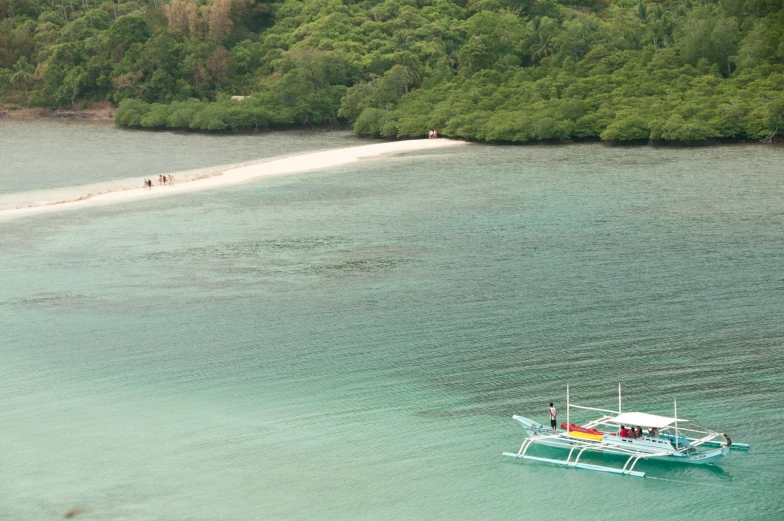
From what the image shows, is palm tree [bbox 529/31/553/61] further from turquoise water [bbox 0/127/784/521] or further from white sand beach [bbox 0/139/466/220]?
turquoise water [bbox 0/127/784/521]

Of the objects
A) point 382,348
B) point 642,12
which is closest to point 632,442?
point 382,348

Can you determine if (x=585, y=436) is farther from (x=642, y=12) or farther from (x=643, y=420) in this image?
(x=642, y=12)

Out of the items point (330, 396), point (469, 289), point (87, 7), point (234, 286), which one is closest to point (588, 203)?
point (469, 289)

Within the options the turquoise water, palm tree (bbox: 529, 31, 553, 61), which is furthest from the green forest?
the turquoise water

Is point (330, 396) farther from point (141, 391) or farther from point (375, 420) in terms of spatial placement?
point (141, 391)

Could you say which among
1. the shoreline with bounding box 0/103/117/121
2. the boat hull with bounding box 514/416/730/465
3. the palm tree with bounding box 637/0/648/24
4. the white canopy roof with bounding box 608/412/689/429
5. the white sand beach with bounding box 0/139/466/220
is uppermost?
→ the palm tree with bounding box 637/0/648/24

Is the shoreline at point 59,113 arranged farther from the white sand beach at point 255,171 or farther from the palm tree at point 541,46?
the palm tree at point 541,46

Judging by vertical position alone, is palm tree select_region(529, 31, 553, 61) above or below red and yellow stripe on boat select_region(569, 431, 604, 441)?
above
